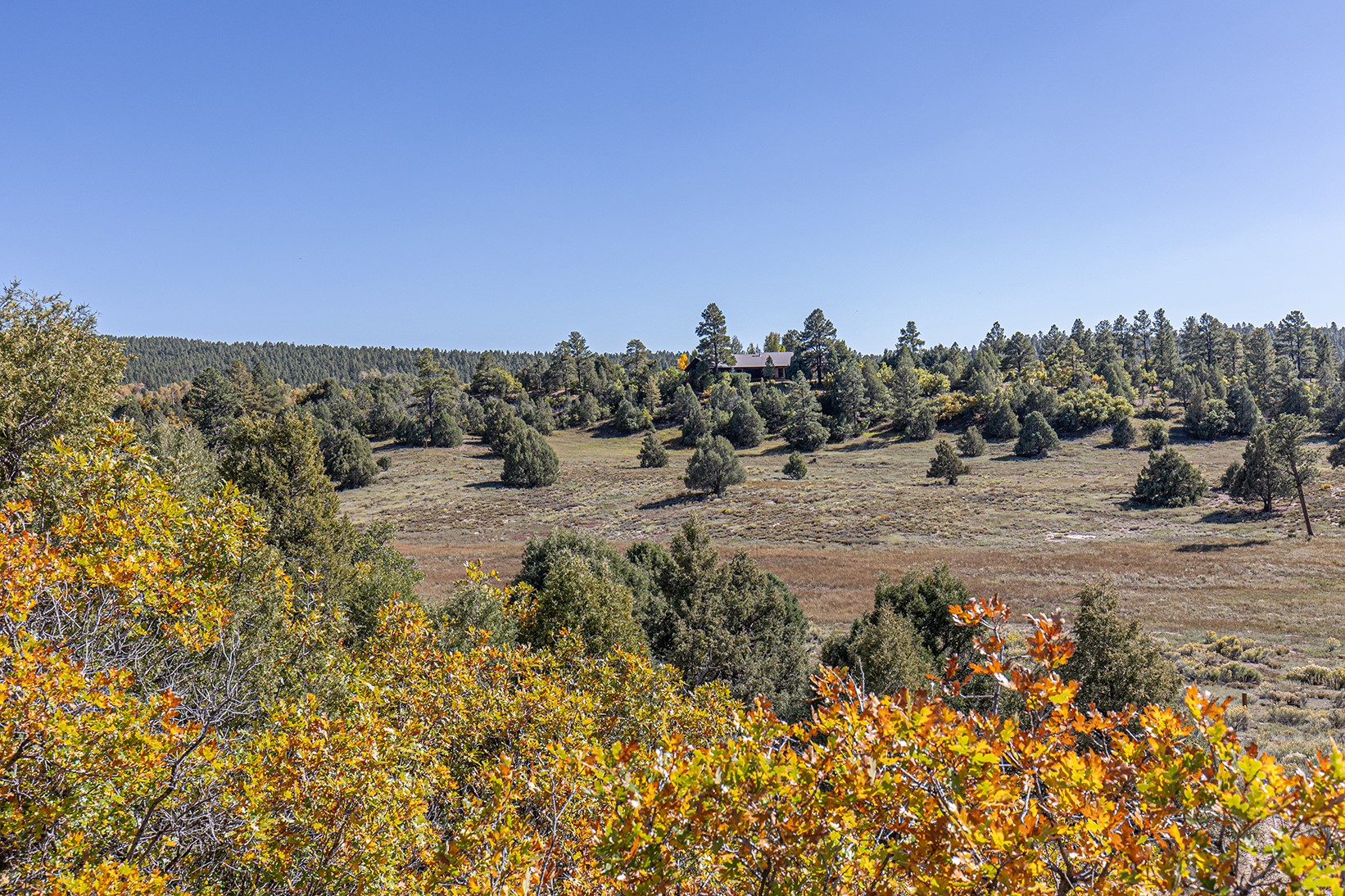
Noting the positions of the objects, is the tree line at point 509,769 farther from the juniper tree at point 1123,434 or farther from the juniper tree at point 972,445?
the juniper tree at point 1123,434

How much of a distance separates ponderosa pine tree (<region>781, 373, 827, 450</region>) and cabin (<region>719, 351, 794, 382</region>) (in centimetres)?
2129

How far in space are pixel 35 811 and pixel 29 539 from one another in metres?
2.59

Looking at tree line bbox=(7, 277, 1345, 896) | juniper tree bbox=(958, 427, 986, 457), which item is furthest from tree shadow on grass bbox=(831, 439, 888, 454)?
tree line bbox=(7, 277, 1345, 896)

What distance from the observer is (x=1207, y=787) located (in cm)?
264

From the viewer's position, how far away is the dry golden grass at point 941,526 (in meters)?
31.5

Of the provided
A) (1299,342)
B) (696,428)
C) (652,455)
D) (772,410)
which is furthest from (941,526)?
(1299,342)

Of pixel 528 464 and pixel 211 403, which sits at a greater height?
pixel 211 403

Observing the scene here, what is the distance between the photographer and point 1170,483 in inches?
2152

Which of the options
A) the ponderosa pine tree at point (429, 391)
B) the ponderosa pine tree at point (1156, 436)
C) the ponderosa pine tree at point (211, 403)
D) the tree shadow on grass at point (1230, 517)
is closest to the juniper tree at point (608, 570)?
the tree shadow on grass at point (1230, 517)

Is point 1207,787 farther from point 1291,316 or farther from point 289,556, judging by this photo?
point 1291,316

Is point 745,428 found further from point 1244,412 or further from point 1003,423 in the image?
point 1244,412

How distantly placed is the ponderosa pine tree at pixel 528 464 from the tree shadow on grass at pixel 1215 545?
5391cm

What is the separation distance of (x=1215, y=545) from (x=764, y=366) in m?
79.5

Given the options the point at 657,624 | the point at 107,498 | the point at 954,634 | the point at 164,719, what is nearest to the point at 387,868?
the point at 164,719
